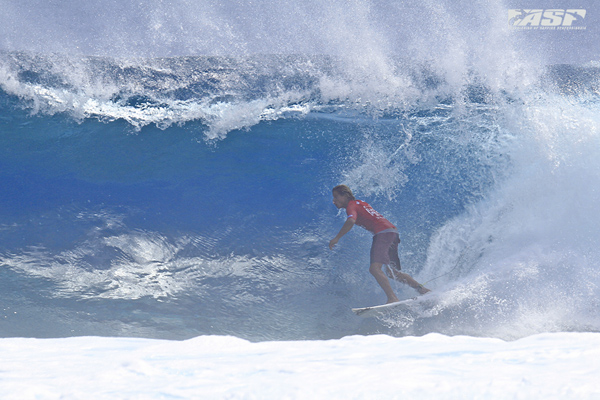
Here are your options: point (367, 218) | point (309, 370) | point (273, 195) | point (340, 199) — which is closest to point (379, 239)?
point (367, 218)

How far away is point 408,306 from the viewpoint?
3.68m

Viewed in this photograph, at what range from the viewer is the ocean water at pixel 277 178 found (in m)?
3.72

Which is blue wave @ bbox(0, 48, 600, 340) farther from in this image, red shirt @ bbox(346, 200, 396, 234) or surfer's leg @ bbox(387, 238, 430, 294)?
red shirt @ bbox(346, 200, 396, 234)

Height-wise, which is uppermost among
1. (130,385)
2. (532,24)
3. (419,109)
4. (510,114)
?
(532,24)

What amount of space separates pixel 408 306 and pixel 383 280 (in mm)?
312

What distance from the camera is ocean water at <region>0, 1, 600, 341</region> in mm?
3725

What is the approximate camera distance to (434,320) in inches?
145

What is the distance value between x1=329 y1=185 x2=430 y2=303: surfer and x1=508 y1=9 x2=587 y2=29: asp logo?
4.84 m

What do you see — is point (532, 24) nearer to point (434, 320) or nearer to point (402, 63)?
point (402, 63)

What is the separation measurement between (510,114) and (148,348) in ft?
14.8

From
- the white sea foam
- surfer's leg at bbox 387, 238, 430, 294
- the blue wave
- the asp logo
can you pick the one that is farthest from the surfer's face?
the asp logo

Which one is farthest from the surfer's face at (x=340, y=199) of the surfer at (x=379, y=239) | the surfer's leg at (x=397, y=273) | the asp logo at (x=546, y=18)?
the asp logo at (x=546, y=18)

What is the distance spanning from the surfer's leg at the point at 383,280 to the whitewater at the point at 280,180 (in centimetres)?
16

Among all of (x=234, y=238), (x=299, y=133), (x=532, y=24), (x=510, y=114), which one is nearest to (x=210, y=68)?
(x=299, y=133)
